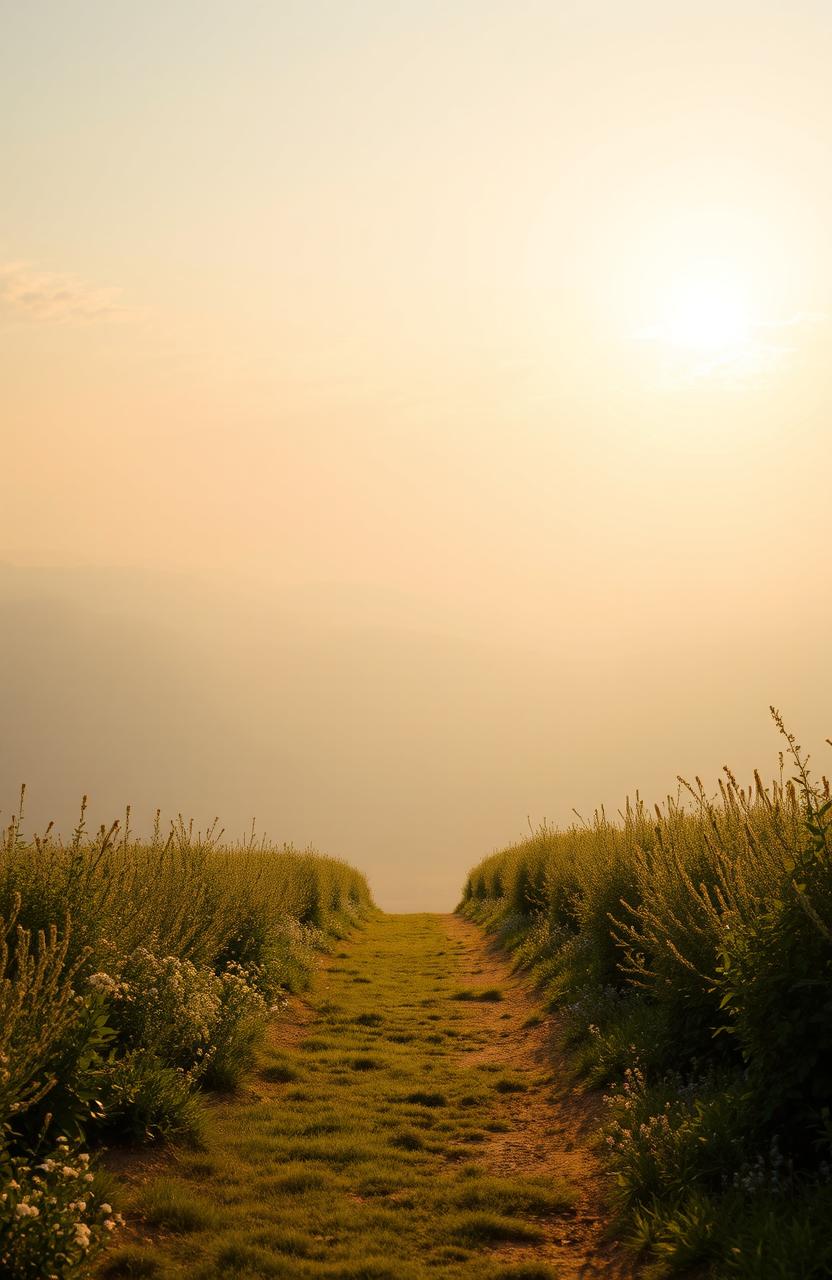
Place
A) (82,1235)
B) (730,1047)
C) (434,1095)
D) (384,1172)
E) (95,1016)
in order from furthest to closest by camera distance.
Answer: (434,1095), (730,1047), (384,1172), (95,1016), (82,1235)

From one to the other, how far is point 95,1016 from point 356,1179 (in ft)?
7.41

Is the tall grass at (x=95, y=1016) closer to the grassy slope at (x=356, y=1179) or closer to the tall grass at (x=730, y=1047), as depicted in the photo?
the grassy slope at (x=356, y=1179)

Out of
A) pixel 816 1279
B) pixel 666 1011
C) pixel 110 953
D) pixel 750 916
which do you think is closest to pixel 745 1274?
pixel 816 1279

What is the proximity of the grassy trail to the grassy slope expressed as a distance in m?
0.01

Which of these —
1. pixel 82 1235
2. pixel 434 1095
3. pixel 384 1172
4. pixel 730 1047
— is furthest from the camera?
pixel 434 1095

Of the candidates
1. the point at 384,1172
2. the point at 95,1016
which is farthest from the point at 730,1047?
the point at 95,1016

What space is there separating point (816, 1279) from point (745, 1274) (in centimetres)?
35

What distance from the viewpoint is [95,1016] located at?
7016 millimetres

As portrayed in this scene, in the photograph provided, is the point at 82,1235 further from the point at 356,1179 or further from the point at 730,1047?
the point at 730,1047

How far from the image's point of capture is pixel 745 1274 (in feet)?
16.8

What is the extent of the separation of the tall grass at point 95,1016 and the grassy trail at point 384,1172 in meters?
0.45

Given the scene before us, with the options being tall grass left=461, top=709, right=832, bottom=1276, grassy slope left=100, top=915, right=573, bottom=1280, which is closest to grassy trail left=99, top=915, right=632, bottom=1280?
grassy slope left=100, top=915, right=573, bottom=1280

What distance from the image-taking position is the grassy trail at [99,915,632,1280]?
6.20 meters

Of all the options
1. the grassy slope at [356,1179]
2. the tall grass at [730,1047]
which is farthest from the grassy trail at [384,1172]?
the tall grass at [730,1047]
